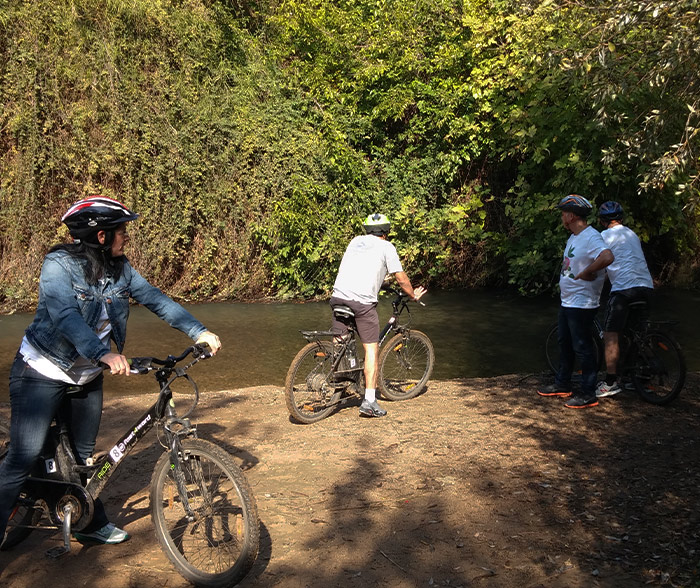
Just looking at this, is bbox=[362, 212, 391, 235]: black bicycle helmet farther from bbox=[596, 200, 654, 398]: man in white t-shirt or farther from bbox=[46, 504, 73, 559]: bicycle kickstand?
bbox=[46, 504, 73, 559]: bicycle kickstand

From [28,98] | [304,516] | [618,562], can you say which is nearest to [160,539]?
[304,516]

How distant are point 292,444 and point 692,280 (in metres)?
14.0

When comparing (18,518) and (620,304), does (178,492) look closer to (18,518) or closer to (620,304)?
(18,518)

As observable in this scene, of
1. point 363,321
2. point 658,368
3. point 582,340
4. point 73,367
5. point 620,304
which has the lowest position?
point 658,368

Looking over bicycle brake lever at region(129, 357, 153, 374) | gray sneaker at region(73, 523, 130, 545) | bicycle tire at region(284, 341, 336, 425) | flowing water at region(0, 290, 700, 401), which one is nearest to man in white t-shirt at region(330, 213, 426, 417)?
bicycle tire at region(284, 341, 336, 425)

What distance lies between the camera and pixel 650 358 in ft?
24.9

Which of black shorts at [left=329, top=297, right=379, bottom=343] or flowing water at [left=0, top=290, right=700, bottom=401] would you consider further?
flowing water at [left=0, top=290, right=700, bottom=401]

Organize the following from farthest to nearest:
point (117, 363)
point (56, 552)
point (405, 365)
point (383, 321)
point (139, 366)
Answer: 1. point (383, 321)
2. point (405, 365)
3. point (56, 552)
4. point (139, 366)
5. point (117, 363)

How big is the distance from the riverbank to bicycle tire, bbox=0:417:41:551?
73 mm

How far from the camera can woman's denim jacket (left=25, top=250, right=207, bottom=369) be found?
387 centimetres

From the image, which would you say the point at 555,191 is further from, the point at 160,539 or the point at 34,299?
the point at 160,539

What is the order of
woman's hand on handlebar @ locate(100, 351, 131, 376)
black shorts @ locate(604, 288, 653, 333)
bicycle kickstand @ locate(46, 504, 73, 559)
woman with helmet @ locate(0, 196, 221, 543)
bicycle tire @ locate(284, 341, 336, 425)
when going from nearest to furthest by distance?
1. woman's hand on handlebar @ locate(100, 351, 131, 376)
2. woman with helmet @ locate(0, 196, 221, 543)
3. bicycle kickstand @ locate(46, 504, 73, 559)
4. bicycle tire @ locate(284, 341, 336, 425)
5. black shorts @ locate(604, 288, 653, 333)

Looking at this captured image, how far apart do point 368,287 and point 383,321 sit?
6930 millimetres

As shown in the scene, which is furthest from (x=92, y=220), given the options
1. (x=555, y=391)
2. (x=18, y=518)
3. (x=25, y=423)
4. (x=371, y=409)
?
(x=555, y=391)
